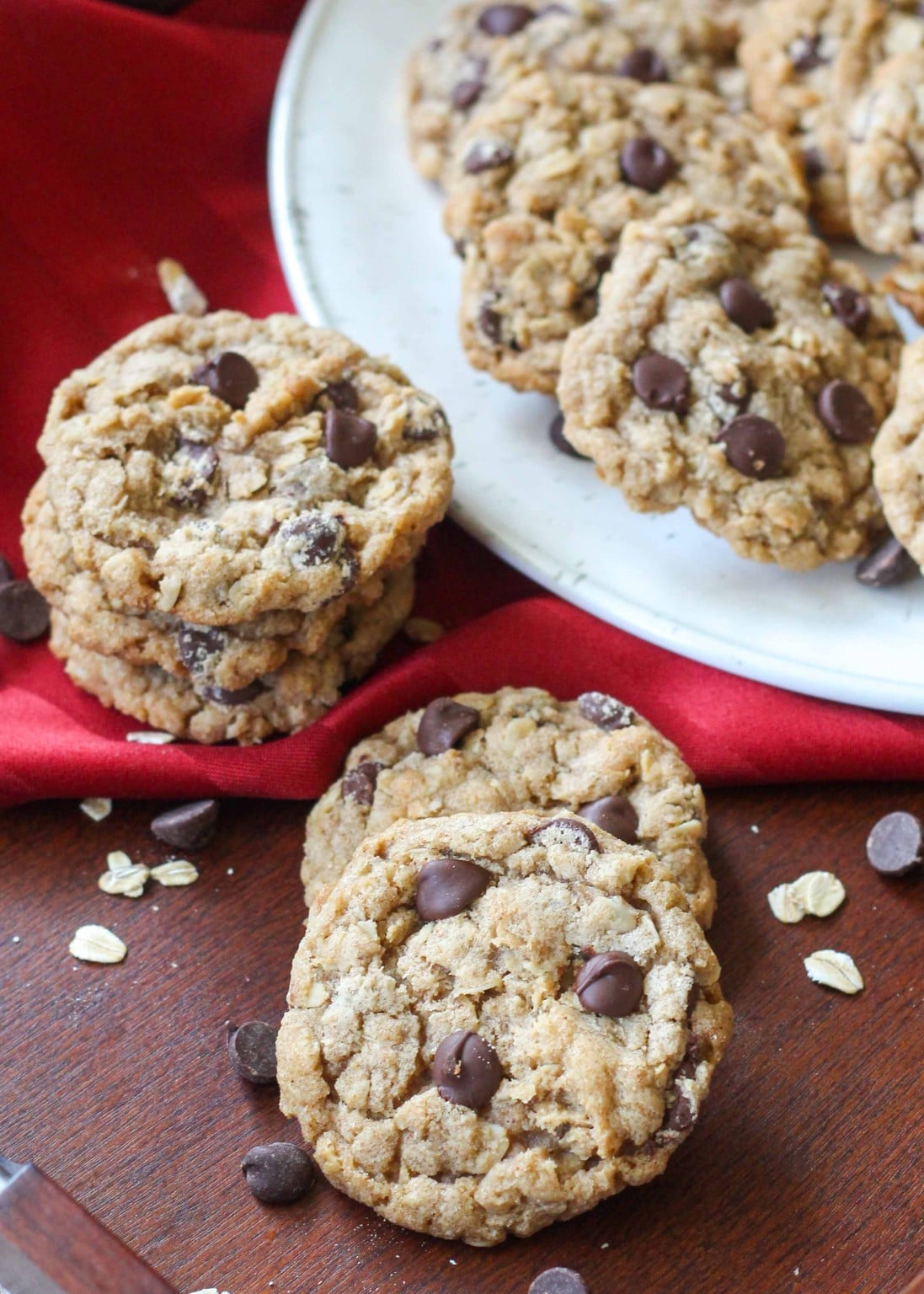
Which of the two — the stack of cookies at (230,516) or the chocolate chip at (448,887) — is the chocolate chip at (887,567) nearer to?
the stack of cookies at (230,516)

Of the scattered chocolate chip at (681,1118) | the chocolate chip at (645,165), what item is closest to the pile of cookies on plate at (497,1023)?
the scattered chocolate chip at (681,1118)

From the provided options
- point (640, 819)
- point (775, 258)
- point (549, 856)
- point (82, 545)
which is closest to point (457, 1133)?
point (549, 856)

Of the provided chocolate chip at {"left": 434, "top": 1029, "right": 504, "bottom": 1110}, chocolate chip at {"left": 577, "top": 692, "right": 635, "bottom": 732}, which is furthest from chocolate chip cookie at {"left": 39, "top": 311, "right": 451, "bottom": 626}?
chocolate chip at {"left": 434, "top": 1029, "right": 504, "bottom": 1110}

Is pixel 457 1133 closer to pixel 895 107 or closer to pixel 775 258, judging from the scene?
pixel 775 258

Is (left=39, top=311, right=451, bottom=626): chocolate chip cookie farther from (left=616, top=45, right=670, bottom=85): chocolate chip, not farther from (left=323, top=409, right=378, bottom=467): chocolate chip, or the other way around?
(left=616, top=45, right=670, bottom=85): chocolate chip

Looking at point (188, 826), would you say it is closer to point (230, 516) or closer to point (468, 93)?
point (230, 516)
